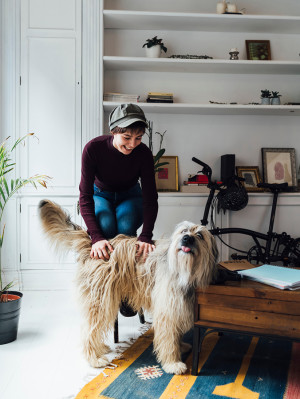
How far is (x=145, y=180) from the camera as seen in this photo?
2086mm

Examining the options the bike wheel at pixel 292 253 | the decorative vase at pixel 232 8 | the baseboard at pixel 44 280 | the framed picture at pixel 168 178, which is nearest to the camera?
the bike wheel at pixel 292 253

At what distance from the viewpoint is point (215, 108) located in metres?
3.42

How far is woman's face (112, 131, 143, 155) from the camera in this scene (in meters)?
1.86

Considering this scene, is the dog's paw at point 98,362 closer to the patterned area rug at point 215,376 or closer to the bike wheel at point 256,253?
the patterned area rug at point 215,376

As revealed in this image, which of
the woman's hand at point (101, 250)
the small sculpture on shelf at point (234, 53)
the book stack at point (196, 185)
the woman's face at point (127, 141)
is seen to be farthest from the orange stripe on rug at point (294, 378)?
the small sculpture on shelf at point (234, 53)

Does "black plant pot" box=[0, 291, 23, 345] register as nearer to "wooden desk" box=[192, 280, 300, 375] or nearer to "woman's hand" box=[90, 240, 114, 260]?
"woman's hand" box=[90, 240, 114, 260]

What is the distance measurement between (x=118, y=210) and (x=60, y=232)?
0.40m

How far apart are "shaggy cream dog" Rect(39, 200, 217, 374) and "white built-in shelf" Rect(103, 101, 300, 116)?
1.79 m

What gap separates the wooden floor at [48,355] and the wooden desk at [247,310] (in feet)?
1.84

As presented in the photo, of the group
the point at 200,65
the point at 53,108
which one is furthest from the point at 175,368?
the point at 200,65

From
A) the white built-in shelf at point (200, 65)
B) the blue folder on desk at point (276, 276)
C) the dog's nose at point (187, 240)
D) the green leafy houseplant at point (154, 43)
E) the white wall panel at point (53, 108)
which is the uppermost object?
the green leafy houseplant at point (154, 43)

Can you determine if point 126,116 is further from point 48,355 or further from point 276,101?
point 276,101

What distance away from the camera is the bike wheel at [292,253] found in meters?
3.22

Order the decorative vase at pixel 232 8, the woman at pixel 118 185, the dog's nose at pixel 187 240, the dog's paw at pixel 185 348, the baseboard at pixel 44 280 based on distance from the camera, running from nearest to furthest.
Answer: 1. the dog's nose at pixel 187 240
2. the woman at pixel 118 185
3. the dog's paw at pixel 185 348
4. the baseboard at pixel 44 280
5. the decorative vase at pixel 232 8
